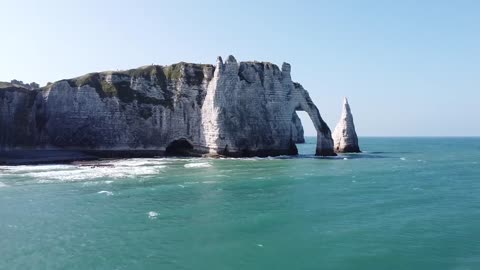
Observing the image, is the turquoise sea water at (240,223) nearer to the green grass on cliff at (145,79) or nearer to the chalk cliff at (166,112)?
the chalk cliff at (166,112)

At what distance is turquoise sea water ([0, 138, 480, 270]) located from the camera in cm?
1812

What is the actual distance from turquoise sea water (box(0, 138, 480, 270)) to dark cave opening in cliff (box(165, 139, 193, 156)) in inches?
1443

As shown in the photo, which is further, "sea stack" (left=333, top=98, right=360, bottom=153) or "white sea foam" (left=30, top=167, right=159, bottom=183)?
"sea stack" (left=333, top=98, right=360, bottom=153)

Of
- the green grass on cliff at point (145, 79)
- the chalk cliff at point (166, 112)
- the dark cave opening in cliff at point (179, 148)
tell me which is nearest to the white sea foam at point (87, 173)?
the chalk cliff at point (166, 112)

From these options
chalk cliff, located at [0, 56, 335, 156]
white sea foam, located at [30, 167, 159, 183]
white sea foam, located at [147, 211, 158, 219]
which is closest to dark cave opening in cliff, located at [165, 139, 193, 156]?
chalk cliff, located at [0, 56, 335, 156]

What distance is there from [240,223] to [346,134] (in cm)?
6576

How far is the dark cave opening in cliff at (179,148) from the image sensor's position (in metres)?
80.7

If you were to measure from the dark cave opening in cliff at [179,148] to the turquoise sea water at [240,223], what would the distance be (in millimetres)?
36644

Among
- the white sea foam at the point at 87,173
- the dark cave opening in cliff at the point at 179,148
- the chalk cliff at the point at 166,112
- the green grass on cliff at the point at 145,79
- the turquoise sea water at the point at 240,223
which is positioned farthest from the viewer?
the dark cave opening in cliff at the point at 179,148

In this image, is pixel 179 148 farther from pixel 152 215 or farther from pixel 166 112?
pixel 152 215

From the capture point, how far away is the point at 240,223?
24344 millimetres

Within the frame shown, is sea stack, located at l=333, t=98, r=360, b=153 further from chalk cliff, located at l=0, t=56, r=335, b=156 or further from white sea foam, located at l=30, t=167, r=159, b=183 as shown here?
white sea foam, located at l=30, t=167, r=159, b=183

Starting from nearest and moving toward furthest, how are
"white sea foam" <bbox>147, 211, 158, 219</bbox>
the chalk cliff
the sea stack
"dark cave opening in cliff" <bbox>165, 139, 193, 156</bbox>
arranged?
1. "white sea foam" <bbox>147, 211, 158, 219</bbox>
2. the chalk cliff
3. "dark cave opening in cliff" <bbox>165, 139, 193, 156</bbox>
4. the sea stack

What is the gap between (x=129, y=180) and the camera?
43156 mm
